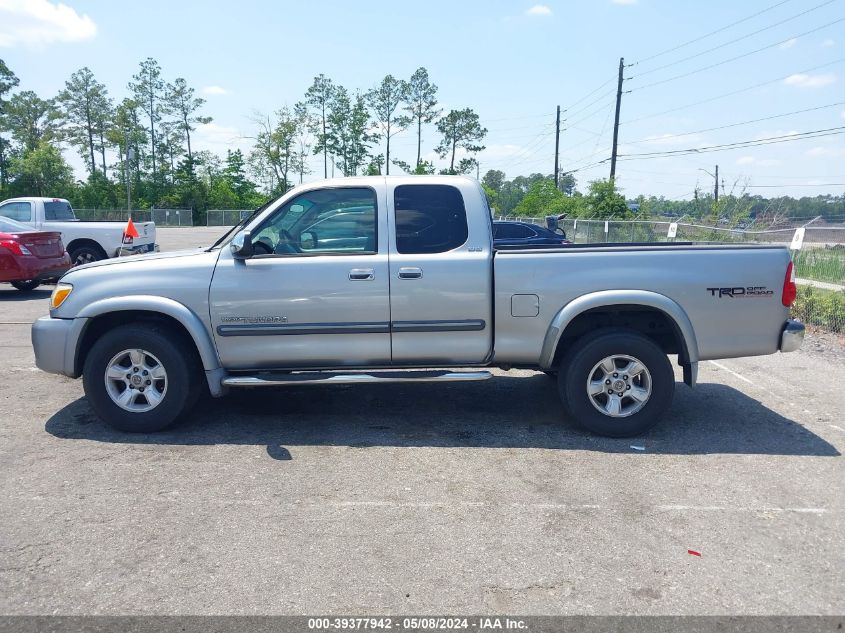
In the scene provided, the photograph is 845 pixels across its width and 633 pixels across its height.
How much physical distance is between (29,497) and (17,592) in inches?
45.7

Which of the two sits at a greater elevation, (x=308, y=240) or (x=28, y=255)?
(x=308, y=240)

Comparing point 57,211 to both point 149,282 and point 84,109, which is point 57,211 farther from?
point 84,109

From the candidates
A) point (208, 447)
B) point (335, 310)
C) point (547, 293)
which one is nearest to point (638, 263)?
point (547, 293)

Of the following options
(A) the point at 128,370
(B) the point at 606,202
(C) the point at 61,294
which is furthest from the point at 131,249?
(B) the point at 606,202

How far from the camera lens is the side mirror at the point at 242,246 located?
5.23m

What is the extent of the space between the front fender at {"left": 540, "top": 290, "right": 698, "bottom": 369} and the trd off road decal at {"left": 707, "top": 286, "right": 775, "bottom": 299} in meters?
0.29

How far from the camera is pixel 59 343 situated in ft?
17.7

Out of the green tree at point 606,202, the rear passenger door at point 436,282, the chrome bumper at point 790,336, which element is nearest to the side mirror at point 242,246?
the rear passenger door at point 436,282

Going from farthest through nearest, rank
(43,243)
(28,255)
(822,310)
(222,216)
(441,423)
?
(222,216) → (43,243) → (28,255) → (822,310) → (441,423)

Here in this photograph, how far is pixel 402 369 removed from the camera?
5.47m

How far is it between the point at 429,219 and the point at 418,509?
2366 mm

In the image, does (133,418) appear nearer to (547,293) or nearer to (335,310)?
(335,310)

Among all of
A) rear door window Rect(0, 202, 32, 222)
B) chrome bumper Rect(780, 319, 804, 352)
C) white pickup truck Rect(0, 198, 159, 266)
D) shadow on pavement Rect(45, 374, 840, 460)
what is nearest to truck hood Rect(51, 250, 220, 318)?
shadow on pavement Rect(45, 374, 840, 460)

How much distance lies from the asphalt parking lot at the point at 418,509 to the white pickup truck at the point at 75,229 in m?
10.4
